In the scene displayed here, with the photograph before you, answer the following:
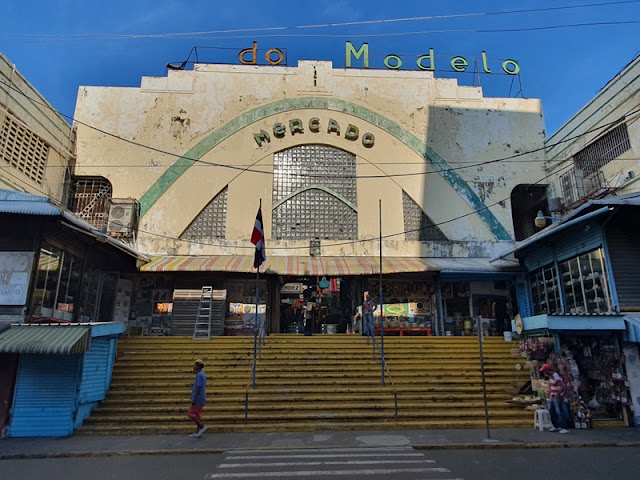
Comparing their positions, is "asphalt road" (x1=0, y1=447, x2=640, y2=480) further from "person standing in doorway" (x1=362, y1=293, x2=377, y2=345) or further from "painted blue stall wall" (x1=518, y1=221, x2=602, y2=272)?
"person standing in doorway" (x1=362, y1=293, x2=377, y2=345)

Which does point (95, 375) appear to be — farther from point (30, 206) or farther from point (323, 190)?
point (323, 190)

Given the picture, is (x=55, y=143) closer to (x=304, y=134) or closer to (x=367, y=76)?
(x=304, y=134)

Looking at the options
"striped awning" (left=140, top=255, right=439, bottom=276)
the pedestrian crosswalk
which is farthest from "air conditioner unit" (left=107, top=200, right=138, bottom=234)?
the pedestrian crosswalk

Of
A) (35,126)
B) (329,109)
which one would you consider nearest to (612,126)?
(329,109)

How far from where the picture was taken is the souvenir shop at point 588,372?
9.98 m

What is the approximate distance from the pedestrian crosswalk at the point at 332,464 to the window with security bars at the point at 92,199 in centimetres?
1396

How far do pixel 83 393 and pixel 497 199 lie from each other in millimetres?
17175

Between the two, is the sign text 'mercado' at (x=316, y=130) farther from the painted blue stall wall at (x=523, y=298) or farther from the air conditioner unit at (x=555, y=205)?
the painted blue stall wall at (x=523, y=298)

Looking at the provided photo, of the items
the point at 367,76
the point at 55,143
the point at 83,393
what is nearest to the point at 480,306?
the point at 367,76

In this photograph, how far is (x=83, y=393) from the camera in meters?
9.53

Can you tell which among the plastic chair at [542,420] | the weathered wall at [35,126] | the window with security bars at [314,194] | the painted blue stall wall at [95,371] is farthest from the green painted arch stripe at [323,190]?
the plastic chair at [542,420]

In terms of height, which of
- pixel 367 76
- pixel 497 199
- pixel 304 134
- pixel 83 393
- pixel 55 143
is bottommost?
pixel 83 393

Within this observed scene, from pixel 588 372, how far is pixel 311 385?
23.0 ft

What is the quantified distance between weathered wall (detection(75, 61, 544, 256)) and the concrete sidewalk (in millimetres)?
9865
